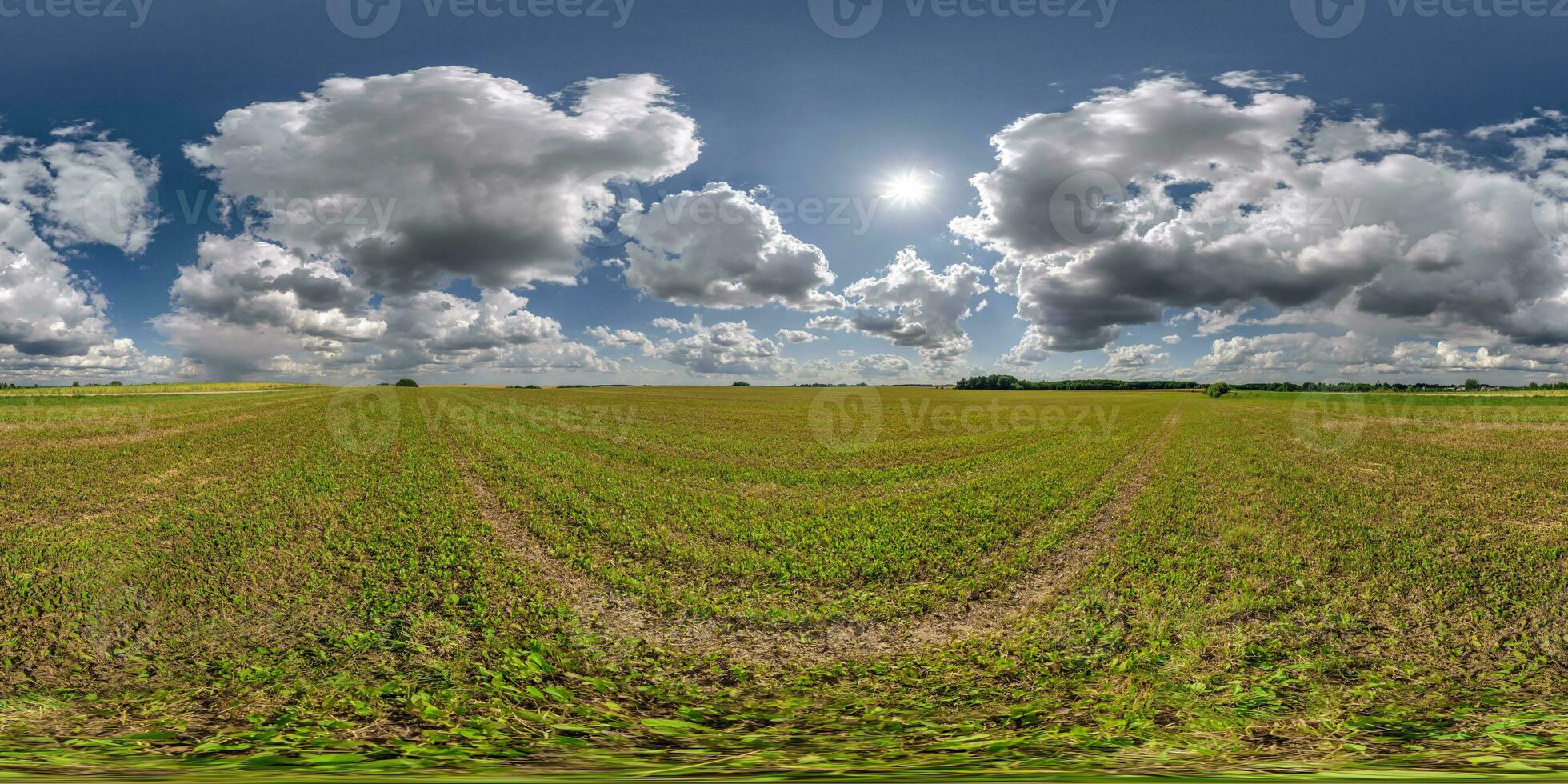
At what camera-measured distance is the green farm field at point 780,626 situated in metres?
3.85

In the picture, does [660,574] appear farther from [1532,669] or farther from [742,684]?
[1532,669]

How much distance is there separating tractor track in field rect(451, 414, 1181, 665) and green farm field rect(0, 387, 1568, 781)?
0.14ft

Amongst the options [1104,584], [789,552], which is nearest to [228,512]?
[789,552]

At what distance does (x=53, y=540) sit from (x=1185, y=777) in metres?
14.7

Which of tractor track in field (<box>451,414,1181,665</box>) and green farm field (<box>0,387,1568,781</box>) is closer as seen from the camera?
green farm field (<box>0,387,1568,781</box>)

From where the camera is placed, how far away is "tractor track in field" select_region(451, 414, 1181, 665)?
18.6ft

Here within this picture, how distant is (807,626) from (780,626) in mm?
281

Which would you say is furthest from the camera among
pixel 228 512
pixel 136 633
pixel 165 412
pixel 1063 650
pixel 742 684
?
pixel 165 412

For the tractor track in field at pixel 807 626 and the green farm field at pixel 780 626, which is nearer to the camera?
the green farm field at pixel 780 626

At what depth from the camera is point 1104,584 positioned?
733 centimetres

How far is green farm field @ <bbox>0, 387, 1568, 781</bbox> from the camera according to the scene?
385 cm

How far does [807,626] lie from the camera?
620 cm

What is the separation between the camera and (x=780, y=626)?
620 cm

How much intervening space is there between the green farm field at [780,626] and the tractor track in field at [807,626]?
0.04 m
